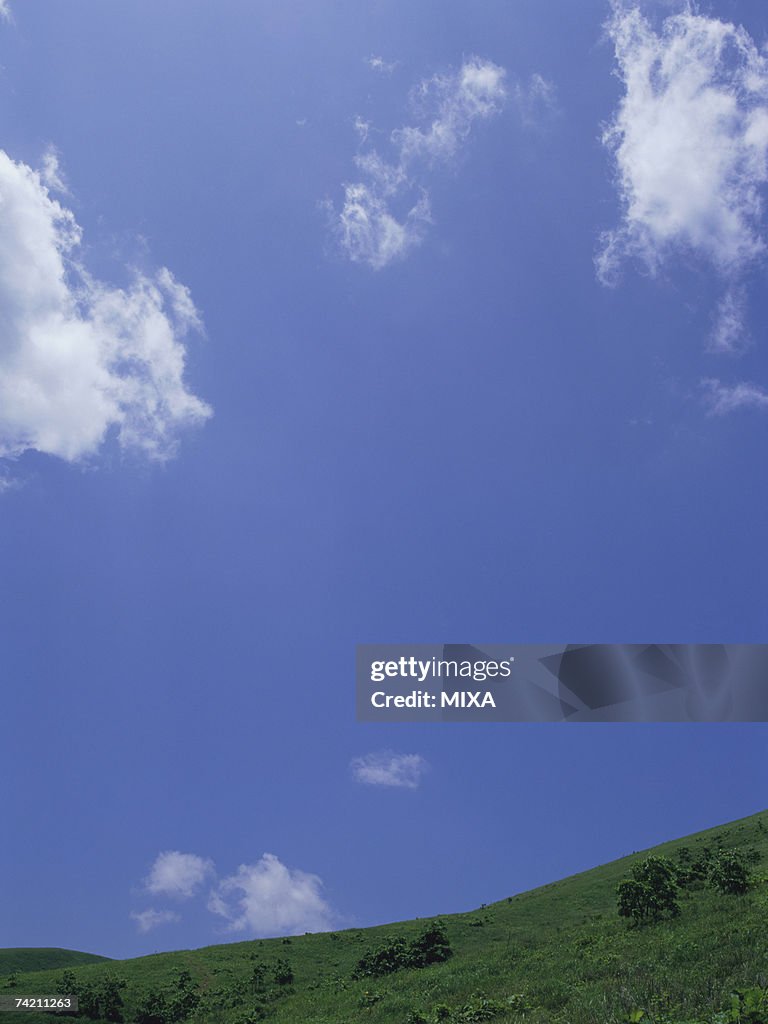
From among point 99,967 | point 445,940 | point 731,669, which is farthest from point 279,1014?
point 731,669

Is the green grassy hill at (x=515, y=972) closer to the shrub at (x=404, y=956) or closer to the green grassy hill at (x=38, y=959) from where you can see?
the shrub at (x=404, y=956)

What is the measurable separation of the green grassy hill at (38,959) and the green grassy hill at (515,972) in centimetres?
2020

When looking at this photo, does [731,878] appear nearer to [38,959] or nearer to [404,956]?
[404,956]

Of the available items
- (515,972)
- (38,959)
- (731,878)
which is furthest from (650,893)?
(38,959)

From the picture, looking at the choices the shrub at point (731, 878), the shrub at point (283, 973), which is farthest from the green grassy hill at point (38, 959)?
the shrub at point (731, 878)

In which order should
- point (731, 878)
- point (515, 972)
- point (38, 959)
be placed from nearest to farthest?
point (515, 972), point (731, 878), point (38, 959)

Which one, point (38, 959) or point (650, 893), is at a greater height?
point (650, 893)

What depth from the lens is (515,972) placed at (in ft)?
108

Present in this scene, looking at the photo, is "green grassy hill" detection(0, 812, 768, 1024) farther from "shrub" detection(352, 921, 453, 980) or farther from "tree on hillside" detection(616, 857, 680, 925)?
"shrub" detection(352, 921, 453, 980)

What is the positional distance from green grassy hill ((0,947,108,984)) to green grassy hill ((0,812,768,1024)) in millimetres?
20198

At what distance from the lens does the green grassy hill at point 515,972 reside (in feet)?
72.6

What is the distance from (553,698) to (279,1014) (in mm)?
24638

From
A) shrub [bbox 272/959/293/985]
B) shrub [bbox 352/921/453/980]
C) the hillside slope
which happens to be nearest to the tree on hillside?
shrub [bbox 352/921/453/980]

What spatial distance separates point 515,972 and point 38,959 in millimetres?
67610
